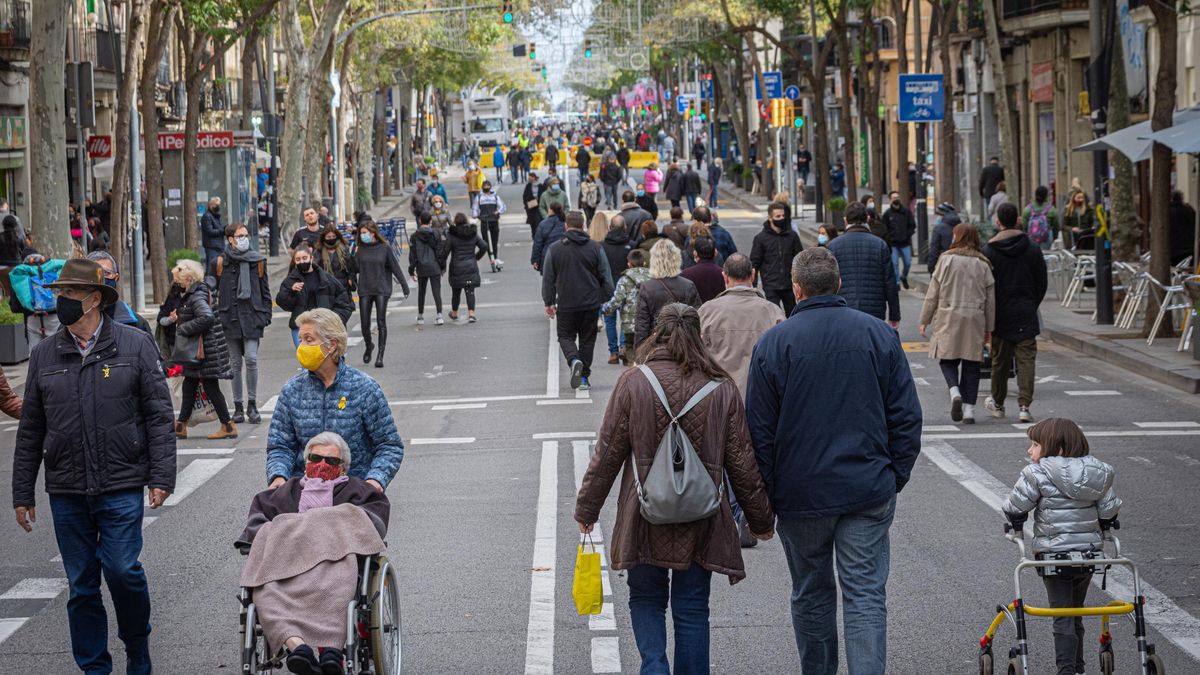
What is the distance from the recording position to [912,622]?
852 centimetres

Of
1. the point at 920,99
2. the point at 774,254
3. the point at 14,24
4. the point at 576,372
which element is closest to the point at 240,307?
the point at 576,372

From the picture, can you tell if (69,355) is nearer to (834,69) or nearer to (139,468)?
Result: (139,468)

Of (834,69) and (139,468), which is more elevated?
(834,69)

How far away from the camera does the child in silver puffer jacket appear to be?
6938 mm

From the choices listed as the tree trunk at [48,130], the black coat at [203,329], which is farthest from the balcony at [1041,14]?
the black coat at [203,329]

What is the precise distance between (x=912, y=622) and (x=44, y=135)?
16271mm

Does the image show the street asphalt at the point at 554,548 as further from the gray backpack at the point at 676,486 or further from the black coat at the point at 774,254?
the black coat at the point at 774,254

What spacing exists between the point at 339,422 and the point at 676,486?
1709mm

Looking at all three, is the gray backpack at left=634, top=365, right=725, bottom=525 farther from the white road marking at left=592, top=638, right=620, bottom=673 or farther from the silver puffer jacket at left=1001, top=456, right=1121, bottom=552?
the white road marking at left=592, top=638, right=620, bottom=673

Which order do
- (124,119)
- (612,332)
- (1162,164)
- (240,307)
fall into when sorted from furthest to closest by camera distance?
(124,119) → (1162,164) → (612,332) → (240,307)

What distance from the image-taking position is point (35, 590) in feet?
32.3

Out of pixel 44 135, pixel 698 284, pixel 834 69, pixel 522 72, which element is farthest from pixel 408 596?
pixel 522 72

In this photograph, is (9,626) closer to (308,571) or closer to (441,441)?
(308,571)

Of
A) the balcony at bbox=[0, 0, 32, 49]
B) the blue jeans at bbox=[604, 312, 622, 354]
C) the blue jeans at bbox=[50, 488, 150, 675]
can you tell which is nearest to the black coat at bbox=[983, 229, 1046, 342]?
the blue jeans at bbox=[604, 312, 622, 354]
